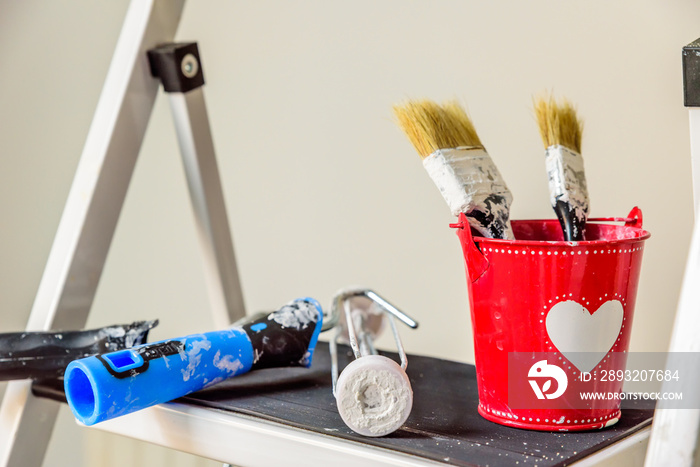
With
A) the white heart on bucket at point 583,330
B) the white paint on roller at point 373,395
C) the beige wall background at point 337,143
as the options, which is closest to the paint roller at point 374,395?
the white paint on roller at point 373,395

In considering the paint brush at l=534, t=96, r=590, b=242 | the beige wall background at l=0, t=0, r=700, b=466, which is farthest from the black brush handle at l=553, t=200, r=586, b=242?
the beige wall background at l=0, t=0, r=700, b=466

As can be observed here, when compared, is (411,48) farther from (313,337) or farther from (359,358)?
(359,358)

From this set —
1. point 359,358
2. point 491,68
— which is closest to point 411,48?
point 491,68

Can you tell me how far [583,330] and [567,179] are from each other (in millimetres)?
114

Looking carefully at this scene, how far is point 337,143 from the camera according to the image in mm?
1005

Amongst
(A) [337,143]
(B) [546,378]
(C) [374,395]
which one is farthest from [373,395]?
(A) [337,143]

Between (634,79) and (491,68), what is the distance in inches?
6.9

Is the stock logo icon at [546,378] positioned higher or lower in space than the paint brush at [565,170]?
lower

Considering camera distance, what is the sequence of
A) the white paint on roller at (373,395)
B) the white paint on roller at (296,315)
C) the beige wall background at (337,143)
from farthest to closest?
the beige wall background at (337,143)
the white paint on roller at (296,315)
the white paint on roller at (373,395)

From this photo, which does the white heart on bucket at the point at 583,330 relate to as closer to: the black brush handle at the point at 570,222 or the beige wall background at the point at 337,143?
the black brush handle at the point at 570,222

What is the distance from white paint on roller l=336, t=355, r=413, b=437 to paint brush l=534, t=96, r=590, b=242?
17 cm

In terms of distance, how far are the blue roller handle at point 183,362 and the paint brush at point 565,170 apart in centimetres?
25

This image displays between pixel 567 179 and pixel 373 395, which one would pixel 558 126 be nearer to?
pixel 567 179

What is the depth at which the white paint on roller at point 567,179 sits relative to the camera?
20.4 inches
